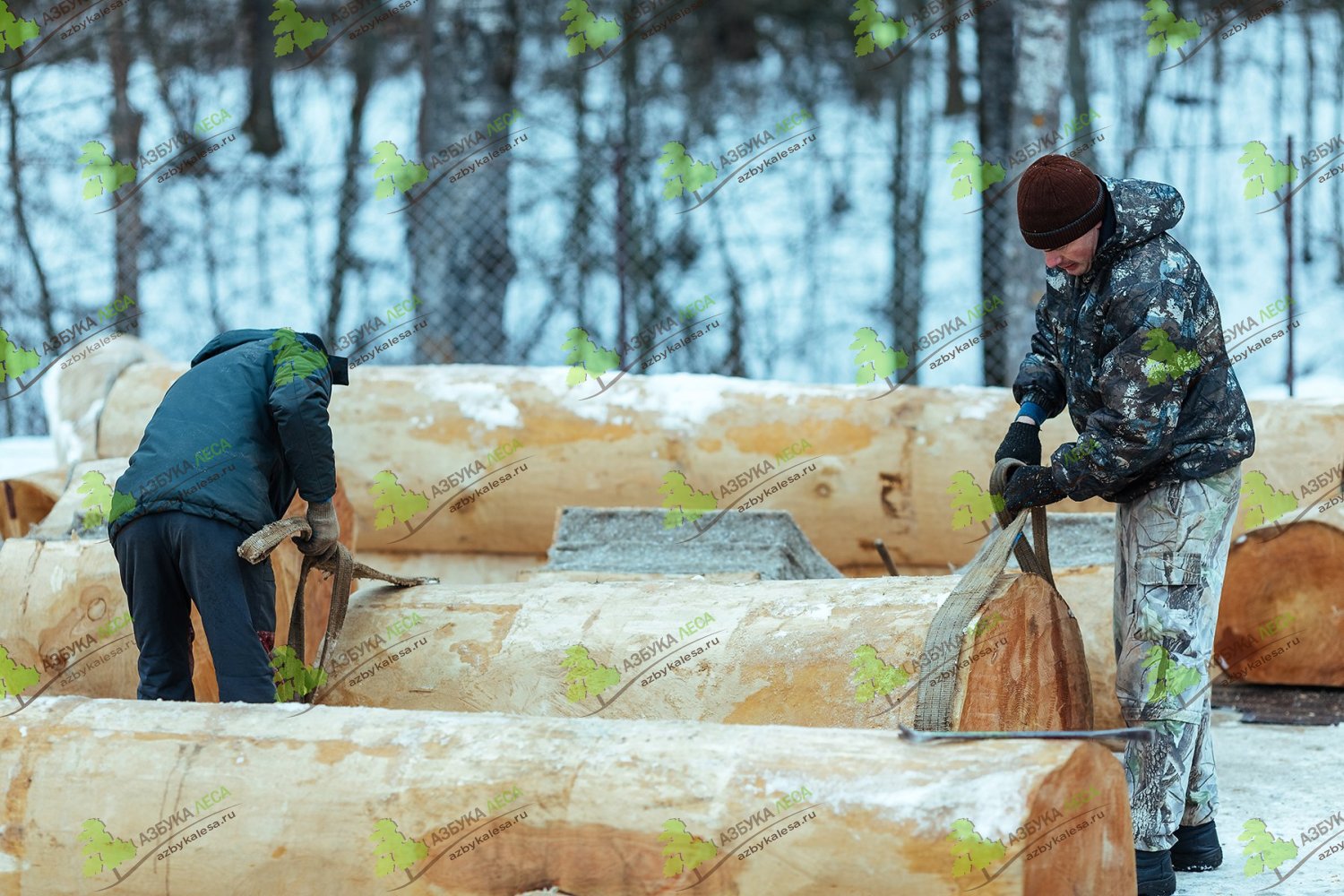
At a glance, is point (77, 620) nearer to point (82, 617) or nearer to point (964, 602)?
point (82, 617)

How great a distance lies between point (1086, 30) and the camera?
1467 cm

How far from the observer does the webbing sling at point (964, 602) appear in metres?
3.47

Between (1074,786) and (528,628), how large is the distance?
179 centimetres

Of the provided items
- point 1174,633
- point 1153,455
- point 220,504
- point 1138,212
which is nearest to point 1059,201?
point 1138,212

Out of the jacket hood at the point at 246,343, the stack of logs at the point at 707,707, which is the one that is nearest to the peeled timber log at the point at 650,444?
the stack of logs at the point at 707,707

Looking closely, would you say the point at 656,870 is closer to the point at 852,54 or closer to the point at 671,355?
the point at 671,355

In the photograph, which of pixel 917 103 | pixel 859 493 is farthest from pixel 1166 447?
pixel 917 103

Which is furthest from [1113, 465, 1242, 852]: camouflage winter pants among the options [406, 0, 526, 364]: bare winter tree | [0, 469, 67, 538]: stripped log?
[406, 0, 526, 364]: bare winter tree

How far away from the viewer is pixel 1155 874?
364cm

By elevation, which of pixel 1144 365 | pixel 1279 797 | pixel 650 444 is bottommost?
pixel 1279 797

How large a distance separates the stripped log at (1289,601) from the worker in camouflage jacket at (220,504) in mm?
3379

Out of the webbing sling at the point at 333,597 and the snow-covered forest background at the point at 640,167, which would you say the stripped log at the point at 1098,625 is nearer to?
the webbing sling at the point at 333,597

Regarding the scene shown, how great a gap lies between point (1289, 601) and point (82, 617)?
436cm

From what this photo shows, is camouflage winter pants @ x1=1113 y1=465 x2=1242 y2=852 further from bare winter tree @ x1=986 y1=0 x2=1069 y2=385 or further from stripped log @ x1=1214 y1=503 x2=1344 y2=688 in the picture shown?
bare winter tree @ x1=986 y1=0 x2=1069 y2=385
